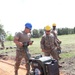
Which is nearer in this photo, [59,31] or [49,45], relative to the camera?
[49,45]

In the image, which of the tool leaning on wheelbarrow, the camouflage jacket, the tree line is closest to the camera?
the tool leaning on wheelbarrow

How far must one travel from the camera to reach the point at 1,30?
182ft

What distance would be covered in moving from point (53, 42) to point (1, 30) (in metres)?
46.0

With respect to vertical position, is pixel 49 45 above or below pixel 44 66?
above

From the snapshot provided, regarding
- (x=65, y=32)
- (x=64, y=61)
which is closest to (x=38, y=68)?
(x=64, y=61)

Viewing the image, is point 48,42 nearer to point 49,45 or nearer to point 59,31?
point 49,45

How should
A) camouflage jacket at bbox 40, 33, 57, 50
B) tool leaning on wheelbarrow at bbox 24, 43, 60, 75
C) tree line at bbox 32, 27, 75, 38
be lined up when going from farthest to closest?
tree line at bbox 32, 27, 75, 38, camouflage jacket at bbox 40, 33, 57, 50, tool leaning on wheelbarrow at bbox 24, 43, 60, 75

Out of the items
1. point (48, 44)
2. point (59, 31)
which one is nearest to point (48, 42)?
point (48, 44)

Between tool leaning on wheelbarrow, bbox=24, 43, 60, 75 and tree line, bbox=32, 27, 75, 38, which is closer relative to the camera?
tool leaning on wheelbarrow, bbox=24, 43, 60, 75

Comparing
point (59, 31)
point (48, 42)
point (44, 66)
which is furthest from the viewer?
point (59, 31)

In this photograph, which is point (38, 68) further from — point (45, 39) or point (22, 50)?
point (45, 39)

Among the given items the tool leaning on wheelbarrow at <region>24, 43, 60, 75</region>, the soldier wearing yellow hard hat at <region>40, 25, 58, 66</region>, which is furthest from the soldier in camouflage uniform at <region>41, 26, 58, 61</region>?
the tool leaning on wheelbarrow at <region>24, 43, 60, 75</region>

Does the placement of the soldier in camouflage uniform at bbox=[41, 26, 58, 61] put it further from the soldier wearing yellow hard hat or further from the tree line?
the tree line

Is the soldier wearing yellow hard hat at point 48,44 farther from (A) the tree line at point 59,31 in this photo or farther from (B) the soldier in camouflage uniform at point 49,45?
(A) the tree line at point 59,31
